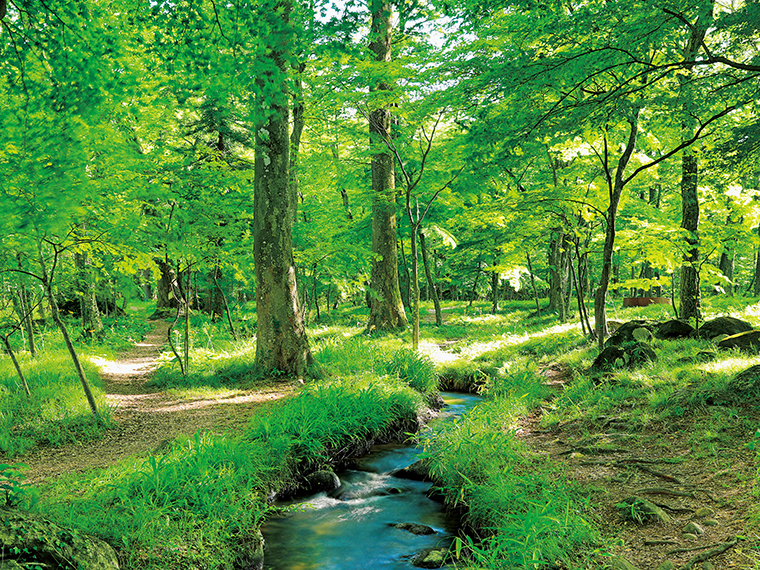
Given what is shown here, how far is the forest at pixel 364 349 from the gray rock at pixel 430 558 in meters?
0.02

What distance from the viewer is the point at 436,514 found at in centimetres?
479

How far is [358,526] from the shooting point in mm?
4613

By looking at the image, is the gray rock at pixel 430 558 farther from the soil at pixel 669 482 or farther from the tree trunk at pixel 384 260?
the tree trunk at pixel 384 260

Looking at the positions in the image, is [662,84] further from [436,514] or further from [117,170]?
[117,170]

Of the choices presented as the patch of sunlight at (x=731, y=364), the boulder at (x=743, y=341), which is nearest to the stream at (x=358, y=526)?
the patch of sunlight at (x=731, y=364)

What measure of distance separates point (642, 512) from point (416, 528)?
2039mm

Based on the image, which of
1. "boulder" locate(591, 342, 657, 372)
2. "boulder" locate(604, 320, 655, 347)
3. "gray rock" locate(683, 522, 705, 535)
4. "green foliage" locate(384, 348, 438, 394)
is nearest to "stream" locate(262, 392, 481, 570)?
"gray rock" locate(683, 522, 705, 535)

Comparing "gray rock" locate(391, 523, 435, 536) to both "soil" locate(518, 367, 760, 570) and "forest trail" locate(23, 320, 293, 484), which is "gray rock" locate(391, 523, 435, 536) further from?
"forest trail" locate(23, 320, 293, 484)

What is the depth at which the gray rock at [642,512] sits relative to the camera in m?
3.47

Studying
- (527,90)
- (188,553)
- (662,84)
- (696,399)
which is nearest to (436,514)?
(188,553)

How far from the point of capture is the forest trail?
4824 millimetres

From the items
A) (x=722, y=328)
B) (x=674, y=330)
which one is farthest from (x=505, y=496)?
(x=674, y=330)

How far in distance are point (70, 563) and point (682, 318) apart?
10476 millimetres

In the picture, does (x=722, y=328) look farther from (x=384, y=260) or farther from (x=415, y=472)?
(x=384, y=260)
